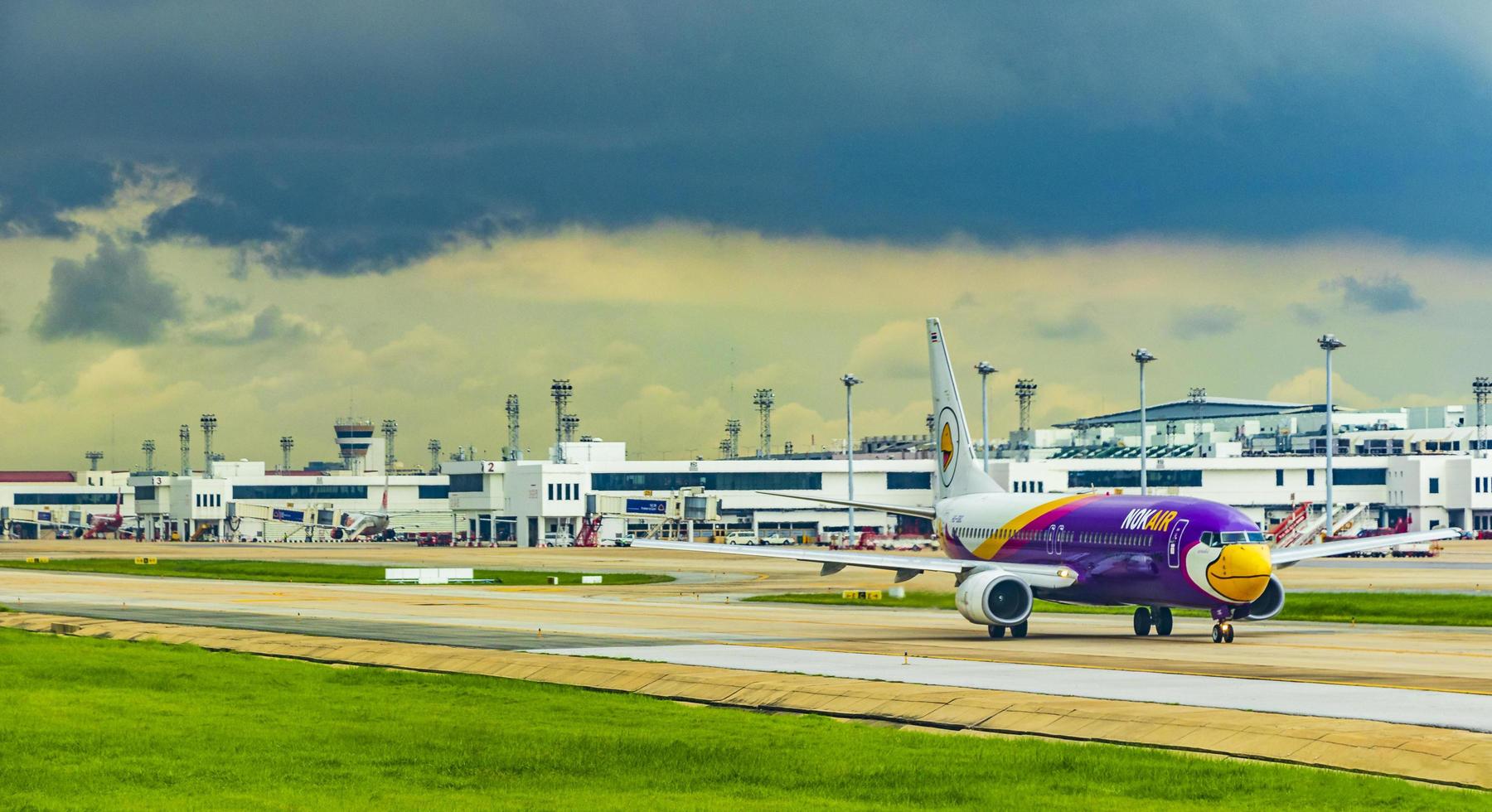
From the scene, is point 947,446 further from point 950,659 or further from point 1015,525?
point 950,659

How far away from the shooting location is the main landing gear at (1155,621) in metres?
56.9

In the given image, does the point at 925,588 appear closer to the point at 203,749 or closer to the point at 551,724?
the point at 551,724

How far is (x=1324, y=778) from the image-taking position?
77.0ft

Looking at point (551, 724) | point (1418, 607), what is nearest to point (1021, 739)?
point (551, 724)

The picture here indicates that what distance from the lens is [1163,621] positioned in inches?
2243

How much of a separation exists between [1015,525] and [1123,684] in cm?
2472

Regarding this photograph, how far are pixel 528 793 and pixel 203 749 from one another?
636 centimetres

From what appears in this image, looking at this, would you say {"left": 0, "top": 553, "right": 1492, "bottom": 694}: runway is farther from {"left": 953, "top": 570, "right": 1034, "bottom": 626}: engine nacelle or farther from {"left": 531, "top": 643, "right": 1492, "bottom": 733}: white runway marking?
{"left": 531, "top": 643, "right": 1492, "bottom": 733}: white runway marking

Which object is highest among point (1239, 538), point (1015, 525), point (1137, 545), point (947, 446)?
point (947, 446)

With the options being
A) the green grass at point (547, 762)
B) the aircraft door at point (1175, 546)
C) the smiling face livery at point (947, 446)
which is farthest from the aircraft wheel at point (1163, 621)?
the green grass at point (547, 762)

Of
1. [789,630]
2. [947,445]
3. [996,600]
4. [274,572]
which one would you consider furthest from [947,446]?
[274,572]

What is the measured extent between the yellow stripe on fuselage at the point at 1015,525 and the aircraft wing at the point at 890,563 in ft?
3.07

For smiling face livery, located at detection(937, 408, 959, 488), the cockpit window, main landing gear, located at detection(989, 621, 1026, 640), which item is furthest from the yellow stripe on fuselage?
smiling face livery, located at detection(937, 408, 959, 488)

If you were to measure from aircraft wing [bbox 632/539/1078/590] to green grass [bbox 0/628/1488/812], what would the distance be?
80.9ft
